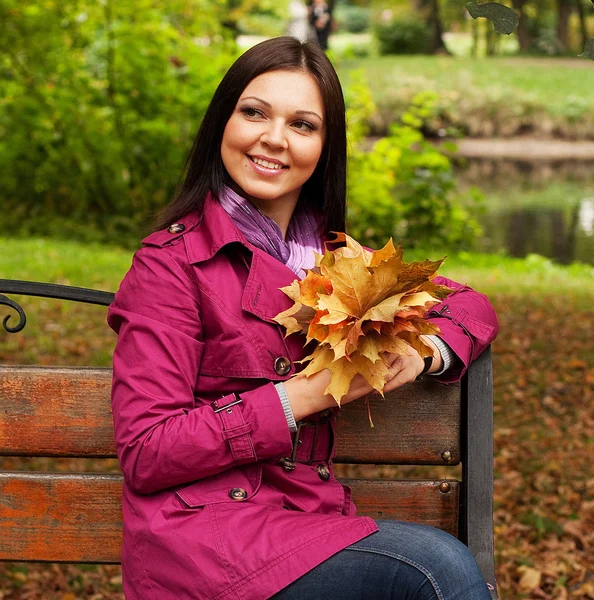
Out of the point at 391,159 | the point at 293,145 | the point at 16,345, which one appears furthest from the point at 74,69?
the point at 293,145

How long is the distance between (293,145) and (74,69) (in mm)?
7656

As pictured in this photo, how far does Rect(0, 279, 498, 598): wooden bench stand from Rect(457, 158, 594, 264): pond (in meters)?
7.68

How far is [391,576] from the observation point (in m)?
1.84

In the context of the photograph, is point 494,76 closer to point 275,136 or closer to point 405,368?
point 275,136

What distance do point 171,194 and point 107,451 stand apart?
24.4 ft

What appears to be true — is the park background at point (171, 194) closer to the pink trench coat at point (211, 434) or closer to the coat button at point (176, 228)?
the coat button at point (176, 228)

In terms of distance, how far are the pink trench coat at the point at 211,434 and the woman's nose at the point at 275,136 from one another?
19cm

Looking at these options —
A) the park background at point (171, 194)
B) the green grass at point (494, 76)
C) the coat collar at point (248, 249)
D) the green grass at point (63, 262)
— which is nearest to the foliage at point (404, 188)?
the park background at point (171, 194)

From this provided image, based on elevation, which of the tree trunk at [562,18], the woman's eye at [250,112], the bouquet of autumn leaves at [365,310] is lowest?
the tree trunk at [562,18]

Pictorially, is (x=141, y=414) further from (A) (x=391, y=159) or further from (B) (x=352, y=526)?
(A) (x=391, y=159)

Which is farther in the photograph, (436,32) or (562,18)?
(436,32)

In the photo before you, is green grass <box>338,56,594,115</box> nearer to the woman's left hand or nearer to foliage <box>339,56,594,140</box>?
foliage <box>339,56,594,140</box>

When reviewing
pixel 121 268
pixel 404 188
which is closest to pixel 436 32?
pixel 404 188

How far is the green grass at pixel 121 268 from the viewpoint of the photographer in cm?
686
